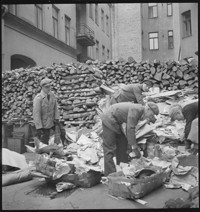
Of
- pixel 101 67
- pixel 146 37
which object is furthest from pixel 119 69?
pixel 146 37

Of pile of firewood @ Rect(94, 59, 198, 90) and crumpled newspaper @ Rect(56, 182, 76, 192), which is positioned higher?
pile of firewood @ Rect(94, 59, 198, 90)

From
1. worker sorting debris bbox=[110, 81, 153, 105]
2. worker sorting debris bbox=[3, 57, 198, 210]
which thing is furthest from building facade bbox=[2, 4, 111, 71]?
worker sorting debris bbox=[110, 81, 153, 105]

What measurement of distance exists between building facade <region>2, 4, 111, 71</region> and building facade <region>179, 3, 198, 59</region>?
21.6ft

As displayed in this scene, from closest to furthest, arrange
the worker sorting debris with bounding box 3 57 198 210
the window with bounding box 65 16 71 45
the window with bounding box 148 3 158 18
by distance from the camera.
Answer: the worker sorting debris with bounding box 3 57 198 210 < the window with bounding box 65 16 71 45 < the window with bounding box 148 3 158 18

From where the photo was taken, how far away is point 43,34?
1446 centimetres

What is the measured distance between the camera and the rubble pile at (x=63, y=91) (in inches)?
350

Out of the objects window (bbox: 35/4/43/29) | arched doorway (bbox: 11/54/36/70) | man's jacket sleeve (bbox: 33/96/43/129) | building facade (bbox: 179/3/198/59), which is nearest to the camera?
man's jacket sleeve (bbox: 33/96/43/129)

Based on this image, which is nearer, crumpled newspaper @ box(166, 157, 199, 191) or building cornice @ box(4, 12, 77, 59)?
crumpled newspaper @ box(166, 157, 199, 191)

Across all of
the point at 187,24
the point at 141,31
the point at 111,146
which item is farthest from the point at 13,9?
the point at 141,31

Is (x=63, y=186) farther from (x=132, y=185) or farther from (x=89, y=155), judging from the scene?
(x=89, y=155)

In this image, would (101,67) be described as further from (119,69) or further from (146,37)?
(146,37)

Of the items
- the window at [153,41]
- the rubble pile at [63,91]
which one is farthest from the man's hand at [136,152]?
the window at [153,41]

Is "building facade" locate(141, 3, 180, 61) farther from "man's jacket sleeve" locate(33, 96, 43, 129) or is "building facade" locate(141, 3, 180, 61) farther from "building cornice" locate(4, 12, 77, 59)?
"man's jacket sleeve" locate(33, 96, 43, 129)

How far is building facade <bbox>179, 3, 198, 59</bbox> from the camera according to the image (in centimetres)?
1384
